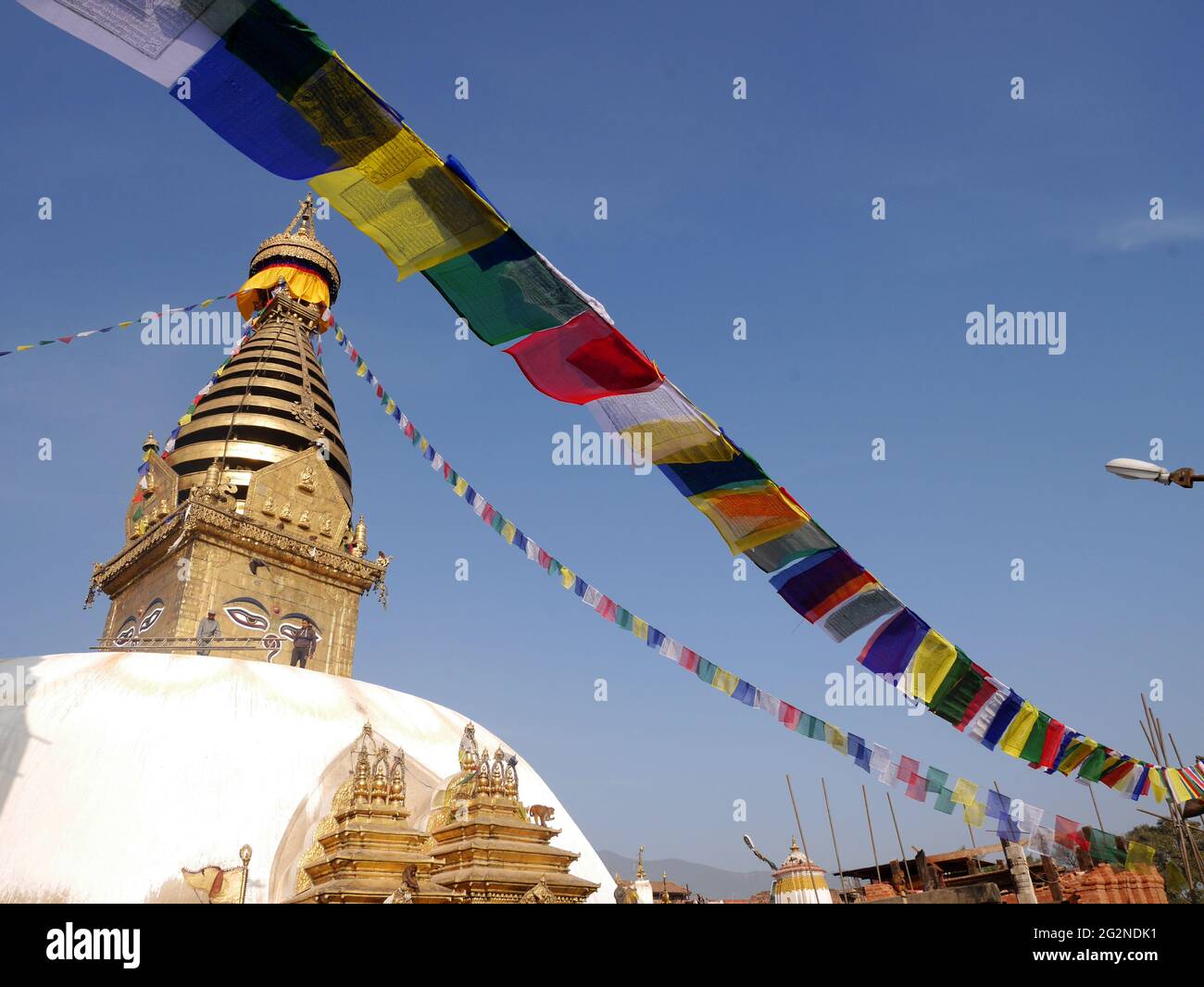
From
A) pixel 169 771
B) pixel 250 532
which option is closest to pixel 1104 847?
pixel 169 771

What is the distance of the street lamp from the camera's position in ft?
21.2

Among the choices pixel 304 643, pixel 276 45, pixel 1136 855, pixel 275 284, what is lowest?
pixel 1136 855

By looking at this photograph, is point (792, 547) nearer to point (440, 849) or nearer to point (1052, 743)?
point (1052, 743)

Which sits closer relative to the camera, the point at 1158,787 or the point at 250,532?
the point at 1158,787

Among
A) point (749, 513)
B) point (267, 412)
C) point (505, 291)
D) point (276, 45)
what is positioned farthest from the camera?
point (267, 412)

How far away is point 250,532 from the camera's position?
18.0m

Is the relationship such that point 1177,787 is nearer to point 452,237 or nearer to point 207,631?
point 452,237

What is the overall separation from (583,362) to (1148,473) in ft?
15.5

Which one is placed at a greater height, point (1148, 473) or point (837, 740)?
point (1148, 473)

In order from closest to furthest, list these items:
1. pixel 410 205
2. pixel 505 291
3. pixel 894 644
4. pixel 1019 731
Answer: pixel 410 205
pixel 505 291
pixel 894 644
pixel 1019 731

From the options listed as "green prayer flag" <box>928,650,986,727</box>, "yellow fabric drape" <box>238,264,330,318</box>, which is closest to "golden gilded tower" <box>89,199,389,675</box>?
"yellow fabric drape" <box>238,264,330,318</box>
